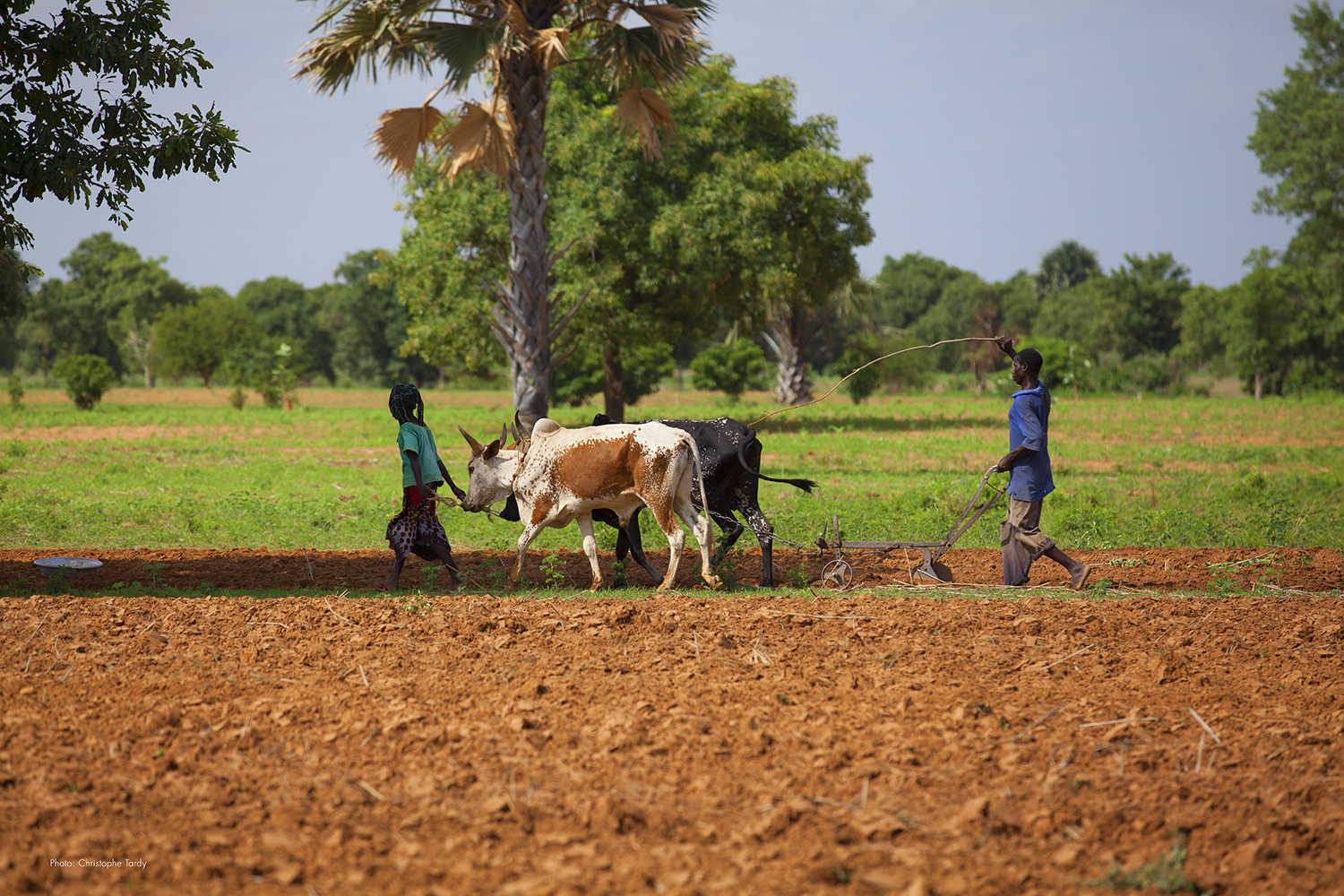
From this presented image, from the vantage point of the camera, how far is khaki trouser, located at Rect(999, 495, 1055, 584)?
7945 mm

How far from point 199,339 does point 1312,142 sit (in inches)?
2225

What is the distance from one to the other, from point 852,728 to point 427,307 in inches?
854

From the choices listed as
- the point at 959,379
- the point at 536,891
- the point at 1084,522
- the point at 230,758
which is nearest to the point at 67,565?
the point at 230,758

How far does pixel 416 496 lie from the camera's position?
838 cm

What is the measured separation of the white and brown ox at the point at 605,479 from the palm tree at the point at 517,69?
5245 mm

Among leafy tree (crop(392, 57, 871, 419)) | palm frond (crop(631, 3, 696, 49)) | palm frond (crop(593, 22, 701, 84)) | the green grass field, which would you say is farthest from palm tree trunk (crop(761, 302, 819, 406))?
palm frond (crop(631, 3, 696, 49))

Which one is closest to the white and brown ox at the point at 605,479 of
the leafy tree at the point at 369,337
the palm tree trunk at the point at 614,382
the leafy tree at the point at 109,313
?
the palm tree trunk at the point at 614,382

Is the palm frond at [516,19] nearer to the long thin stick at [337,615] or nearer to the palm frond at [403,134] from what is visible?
the palm frond at [403,134]

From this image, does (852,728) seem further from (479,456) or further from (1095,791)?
(479,456)

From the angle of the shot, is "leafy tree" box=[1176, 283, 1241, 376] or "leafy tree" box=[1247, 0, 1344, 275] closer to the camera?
"leafy tree" box=[1247, 0, 1344, 275]

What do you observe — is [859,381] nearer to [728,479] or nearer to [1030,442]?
[728,479]

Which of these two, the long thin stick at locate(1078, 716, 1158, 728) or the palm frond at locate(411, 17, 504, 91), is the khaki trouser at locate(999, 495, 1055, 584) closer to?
the long thin stick at locate(1078, 716, 1158, 728)

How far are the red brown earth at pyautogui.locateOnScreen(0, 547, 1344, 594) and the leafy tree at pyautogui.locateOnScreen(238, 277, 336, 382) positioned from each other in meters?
49.8

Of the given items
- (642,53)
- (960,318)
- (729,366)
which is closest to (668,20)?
(642,53)
